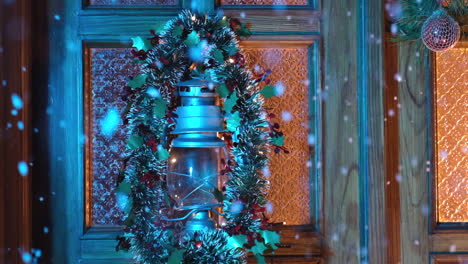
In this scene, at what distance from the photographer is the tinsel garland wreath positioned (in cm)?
133

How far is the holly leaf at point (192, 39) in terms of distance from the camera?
135 centimetres

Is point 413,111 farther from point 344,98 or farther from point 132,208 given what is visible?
point 132,208

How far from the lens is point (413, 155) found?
66.6 inches

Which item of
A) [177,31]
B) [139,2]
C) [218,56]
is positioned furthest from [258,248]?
[139,2]

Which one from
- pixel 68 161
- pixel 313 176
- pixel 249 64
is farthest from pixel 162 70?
pixel 313 176

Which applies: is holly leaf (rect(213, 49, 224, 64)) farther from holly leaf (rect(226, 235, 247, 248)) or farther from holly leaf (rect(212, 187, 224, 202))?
holly leaf (rect(226, 235, 247, 248))

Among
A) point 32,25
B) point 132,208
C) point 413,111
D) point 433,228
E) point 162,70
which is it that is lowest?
point 433,228

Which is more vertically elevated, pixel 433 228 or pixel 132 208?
pixel 132 208

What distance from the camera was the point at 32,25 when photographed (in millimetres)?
1615

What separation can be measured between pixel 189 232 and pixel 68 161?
53cm

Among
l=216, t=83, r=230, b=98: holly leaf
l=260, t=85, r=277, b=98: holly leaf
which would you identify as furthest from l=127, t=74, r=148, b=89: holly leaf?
l=260, t=85, r=277, b=98: holly leaf

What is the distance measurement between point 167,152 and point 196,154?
78 mm

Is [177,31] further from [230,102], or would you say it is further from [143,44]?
[230,102]

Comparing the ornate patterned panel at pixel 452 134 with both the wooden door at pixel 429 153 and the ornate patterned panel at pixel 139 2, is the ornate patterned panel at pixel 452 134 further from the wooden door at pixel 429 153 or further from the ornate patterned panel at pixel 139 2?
the ornate patterned panel at pixel 139 2
